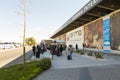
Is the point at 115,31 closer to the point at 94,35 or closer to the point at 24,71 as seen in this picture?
the point at 94,35

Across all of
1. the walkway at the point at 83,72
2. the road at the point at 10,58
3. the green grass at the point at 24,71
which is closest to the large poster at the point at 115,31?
the walkway at the point at 83,72

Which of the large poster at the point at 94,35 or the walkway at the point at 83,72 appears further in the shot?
the large poster at the point at 94,35

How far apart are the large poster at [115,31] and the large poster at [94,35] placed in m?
3.41

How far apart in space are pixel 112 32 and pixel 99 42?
14.0 ft

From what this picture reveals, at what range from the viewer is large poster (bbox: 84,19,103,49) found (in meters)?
26.2

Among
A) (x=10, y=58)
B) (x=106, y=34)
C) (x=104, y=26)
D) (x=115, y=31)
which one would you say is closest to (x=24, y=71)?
(x=10, y=58)

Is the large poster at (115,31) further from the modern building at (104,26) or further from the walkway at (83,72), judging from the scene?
the walkway at (83,72)

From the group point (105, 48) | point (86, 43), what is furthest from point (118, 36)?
point (86, 43)

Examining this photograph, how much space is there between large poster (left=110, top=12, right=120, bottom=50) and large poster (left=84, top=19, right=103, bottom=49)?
3.41 m

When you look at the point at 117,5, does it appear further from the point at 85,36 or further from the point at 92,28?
the point at 85,36

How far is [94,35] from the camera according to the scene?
94.7 ft

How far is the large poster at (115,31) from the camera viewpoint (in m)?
21.2

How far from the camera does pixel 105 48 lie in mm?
24188

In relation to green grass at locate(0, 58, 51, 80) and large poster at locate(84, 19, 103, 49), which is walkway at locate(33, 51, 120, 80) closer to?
green grass at locate(0, 58, 51, 80)
